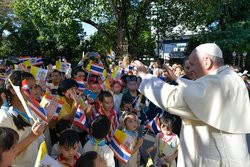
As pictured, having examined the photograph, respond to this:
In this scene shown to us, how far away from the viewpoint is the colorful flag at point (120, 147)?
373 centimetres

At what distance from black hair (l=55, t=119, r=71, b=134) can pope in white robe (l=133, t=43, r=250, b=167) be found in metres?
1.22

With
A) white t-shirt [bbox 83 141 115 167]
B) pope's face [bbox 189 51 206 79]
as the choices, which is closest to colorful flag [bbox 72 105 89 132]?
white t-shirt [bbox 83 141 115 167]

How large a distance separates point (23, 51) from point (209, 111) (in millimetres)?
22087

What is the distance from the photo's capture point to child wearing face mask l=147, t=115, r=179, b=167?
4.32 metres

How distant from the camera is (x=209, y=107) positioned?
105 inches

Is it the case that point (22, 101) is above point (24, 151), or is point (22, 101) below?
above

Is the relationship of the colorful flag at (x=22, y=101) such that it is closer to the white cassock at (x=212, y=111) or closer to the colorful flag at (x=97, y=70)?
the white cassock at (x=212, y=111)

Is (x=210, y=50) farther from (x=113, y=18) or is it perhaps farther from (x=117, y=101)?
(x=113, y=18)

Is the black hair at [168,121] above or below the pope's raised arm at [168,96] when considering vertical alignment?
below

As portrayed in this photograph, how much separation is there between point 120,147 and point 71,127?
632mm

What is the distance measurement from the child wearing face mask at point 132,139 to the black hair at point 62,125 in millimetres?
716

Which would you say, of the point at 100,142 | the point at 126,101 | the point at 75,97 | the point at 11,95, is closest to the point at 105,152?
the point at 100,142

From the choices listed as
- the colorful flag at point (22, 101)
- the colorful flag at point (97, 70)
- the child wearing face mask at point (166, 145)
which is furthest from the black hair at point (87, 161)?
the colorful flag at point (97, 70)

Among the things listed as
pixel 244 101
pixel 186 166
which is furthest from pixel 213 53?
pixel 186 166
